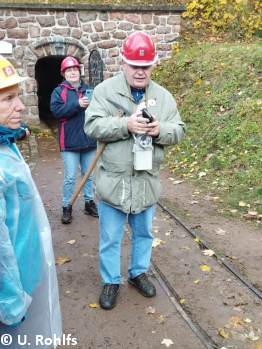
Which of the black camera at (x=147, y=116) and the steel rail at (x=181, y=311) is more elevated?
the black camera at (x=147, y=116)

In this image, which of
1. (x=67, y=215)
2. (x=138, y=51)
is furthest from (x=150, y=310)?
(x=67, y=215)

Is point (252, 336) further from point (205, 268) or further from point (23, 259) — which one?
point (23, 259)

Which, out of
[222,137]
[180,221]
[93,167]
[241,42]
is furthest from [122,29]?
[93,167]

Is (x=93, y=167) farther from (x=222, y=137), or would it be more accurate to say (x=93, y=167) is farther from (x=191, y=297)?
(x=222, y=137)

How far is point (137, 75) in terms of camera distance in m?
3.54

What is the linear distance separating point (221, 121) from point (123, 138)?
5685mm

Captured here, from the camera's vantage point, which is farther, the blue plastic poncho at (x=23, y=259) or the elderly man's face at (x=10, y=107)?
the elderly man's face at (x=10, y=107)

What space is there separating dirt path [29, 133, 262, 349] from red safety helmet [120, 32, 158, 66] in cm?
212

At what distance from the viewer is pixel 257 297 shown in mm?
4176

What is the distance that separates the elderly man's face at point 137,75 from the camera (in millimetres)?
3531

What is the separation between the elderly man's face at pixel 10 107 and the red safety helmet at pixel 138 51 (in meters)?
1.33

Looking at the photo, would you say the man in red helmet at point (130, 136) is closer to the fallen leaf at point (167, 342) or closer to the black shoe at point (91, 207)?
the fallen leaf at point (167, 342)

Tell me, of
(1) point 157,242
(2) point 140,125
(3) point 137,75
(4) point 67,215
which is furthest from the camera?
(4) point 67,215

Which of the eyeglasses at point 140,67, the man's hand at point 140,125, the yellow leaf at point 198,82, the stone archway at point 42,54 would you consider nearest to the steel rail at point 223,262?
the man's hand at point 140,125
